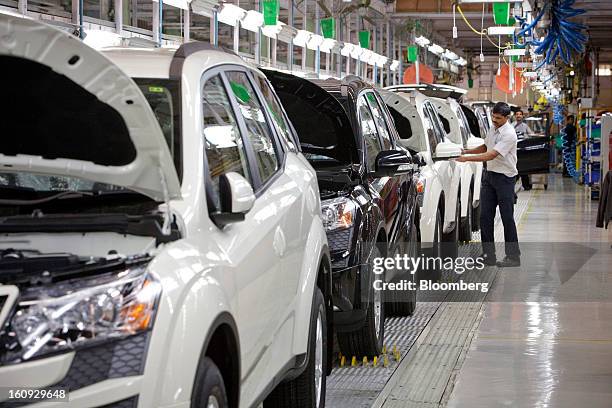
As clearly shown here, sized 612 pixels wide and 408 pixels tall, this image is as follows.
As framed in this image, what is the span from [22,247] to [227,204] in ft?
2.34

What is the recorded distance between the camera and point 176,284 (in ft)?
10.6

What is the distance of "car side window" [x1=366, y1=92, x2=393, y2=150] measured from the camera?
26.9 feet

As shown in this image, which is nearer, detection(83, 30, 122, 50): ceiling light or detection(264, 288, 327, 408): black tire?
detection(83, 30, 122, 50): ceiling light

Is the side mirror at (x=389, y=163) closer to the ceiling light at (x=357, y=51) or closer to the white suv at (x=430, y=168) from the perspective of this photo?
the white suv at (x=430, y=168)

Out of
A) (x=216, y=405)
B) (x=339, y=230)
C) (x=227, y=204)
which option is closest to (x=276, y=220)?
(x=227, y=204)

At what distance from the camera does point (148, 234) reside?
336 cm

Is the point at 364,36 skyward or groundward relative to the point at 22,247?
skyward

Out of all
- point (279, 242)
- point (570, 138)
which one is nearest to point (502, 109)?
point (279, 242)

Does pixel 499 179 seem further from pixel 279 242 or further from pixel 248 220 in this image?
pixel 248 220

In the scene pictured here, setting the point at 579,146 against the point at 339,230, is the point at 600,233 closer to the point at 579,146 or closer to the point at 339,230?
the point at 339,230

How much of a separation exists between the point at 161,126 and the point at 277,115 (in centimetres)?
134

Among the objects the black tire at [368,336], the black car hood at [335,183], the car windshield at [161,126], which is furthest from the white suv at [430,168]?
the car windshield at [161,126]

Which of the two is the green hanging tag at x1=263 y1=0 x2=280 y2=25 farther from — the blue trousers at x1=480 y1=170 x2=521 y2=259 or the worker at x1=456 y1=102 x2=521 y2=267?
the blue trousers at x1=480 y1=170 x2=521 y2=259

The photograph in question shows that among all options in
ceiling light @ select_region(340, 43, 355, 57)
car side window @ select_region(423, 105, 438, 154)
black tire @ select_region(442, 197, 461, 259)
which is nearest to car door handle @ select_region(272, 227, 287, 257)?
car side window @ select_region(423, 105, 438, 154)
